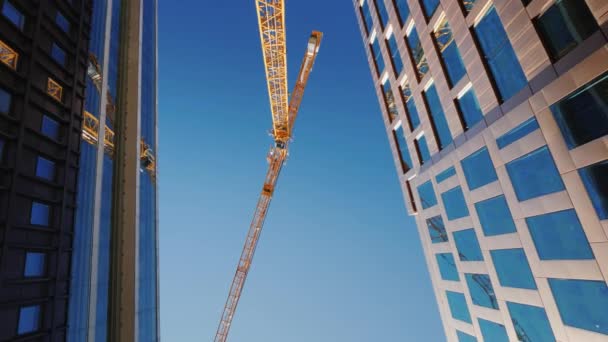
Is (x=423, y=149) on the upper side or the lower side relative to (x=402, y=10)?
lower

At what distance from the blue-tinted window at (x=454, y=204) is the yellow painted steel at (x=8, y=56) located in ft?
95.8

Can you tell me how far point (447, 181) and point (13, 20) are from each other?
3014 centimetres

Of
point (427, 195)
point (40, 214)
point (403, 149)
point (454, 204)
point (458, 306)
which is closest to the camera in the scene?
point (40, 214)

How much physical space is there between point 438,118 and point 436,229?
9819 millimetres

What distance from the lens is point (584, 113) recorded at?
1565 centimetres

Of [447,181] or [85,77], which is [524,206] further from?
[85,77]

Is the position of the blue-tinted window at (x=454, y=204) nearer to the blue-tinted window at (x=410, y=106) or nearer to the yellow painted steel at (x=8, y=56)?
the blue-tinted window at (x=410, y=106)

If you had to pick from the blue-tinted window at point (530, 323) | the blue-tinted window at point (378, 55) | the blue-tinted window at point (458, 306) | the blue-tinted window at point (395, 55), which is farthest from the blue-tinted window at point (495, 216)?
the blue-tinted window at point (378, 55)

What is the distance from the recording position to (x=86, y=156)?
26.1 meters

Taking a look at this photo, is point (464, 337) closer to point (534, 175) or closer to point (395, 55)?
point (534, 175)

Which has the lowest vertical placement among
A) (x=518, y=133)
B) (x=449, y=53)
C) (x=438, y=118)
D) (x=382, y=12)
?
(x=518, y=133)

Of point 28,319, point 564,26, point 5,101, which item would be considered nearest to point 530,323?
point 564,26

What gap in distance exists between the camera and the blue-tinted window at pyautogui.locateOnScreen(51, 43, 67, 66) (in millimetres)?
21828

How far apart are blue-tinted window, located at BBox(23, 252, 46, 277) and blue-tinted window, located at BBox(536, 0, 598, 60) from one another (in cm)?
2796
